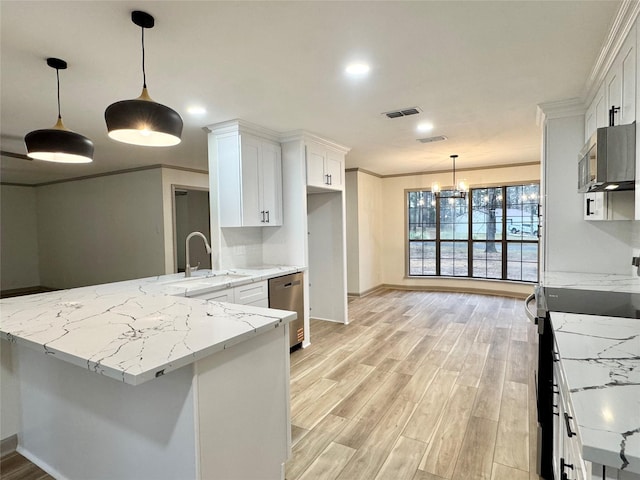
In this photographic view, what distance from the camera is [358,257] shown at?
21.8ft

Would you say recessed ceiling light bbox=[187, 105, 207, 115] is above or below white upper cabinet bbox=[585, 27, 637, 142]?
above

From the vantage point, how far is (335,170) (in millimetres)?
4785

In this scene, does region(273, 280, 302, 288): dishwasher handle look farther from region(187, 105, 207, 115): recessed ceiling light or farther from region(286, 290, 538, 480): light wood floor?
region(187, 105, 207, 115): recessed ceiling light

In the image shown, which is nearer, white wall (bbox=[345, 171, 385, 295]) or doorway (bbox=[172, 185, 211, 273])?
white wall (bbox=[345, 171, 385, 295])

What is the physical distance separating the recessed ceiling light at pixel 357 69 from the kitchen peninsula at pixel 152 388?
1763 millimetres

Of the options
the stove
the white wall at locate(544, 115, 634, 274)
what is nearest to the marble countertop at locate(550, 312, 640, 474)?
the stove

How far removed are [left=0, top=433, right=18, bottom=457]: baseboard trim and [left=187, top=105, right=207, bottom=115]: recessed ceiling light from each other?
109 inches

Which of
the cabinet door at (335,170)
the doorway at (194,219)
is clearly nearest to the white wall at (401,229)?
the cabinet door at (335,170)

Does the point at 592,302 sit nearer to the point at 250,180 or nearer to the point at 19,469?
the point at 250,180

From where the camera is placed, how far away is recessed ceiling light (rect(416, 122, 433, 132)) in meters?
3.83

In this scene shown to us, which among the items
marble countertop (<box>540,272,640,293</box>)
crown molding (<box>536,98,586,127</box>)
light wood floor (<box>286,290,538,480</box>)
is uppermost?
crown molding (<box>536,98,586,127</box>)

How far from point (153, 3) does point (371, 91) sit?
171 centimetres

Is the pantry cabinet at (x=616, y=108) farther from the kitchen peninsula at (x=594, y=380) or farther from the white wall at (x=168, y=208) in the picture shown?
the white wall at (x=168, y=208)

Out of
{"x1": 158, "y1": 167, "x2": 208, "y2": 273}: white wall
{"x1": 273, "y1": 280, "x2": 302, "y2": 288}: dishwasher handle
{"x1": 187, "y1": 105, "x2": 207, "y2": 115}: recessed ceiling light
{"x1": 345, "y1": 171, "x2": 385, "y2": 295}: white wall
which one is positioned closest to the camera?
{"x1": 187, "y1": 105, "x2": 207, "y2": 115}: recessed ceiling light
